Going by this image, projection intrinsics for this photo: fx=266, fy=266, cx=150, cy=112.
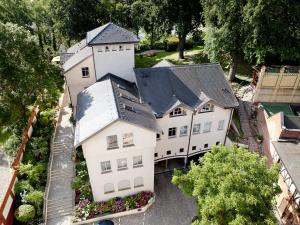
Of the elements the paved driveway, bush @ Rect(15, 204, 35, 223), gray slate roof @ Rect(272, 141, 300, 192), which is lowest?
the paved driveway

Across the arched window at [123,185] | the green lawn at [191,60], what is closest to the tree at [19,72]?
the arched window at [123,185]

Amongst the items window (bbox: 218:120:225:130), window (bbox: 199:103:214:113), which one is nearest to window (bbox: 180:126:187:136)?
window (bbox: 199:103:214:113)

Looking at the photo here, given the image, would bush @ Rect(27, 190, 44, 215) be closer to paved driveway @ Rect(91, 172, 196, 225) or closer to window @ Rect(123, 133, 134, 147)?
paved driveway @ Rect(91, 172, 196, 225)

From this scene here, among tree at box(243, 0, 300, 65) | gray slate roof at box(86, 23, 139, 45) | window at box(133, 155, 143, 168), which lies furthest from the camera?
tree at box(243, 0, 300, 65)

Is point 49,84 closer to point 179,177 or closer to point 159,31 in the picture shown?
point 179,177

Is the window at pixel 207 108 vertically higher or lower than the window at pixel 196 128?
higher

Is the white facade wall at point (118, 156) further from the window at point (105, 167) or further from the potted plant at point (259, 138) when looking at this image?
the potted plant at point (259, 138)

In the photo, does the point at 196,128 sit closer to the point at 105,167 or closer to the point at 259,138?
the point at 259,138
